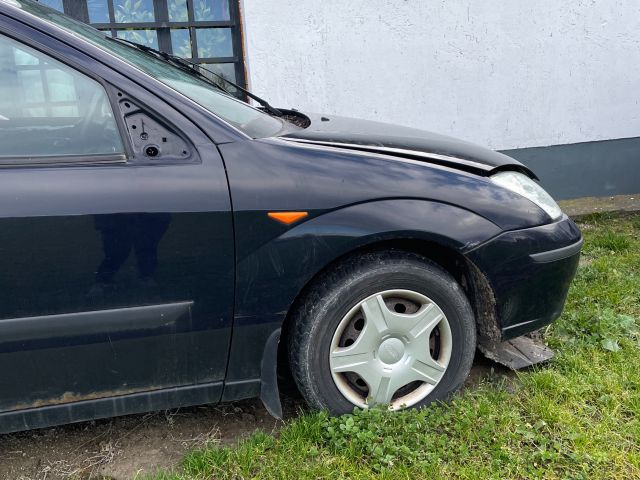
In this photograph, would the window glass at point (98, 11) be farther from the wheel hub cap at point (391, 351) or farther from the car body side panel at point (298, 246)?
the wheel hub cap at point (391, 351)

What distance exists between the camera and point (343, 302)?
195 centimetres

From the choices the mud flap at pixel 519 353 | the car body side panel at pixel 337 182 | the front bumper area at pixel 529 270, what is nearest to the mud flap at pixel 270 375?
the car body side panel at pixel 337 182

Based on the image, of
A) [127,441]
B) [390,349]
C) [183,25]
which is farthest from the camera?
[183,25]

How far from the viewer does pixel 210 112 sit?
185 cm

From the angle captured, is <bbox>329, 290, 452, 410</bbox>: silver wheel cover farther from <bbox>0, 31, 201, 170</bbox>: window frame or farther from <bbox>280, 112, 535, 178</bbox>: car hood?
<bbox>0, 31, 201, 170</bbox>: window frame

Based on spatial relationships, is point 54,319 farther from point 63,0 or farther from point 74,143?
point 63,0

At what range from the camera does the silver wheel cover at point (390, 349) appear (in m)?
2.00

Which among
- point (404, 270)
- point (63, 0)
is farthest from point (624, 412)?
point (63, 0)

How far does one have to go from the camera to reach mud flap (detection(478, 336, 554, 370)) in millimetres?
2379

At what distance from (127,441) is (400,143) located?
1.63 meters

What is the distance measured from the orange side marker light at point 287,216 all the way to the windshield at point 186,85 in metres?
0.31

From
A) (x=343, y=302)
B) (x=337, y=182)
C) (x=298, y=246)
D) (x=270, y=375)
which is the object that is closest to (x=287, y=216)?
(x=298, y=246)

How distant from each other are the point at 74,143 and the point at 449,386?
1676 mm

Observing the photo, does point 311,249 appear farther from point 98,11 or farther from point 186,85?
point 98,11
